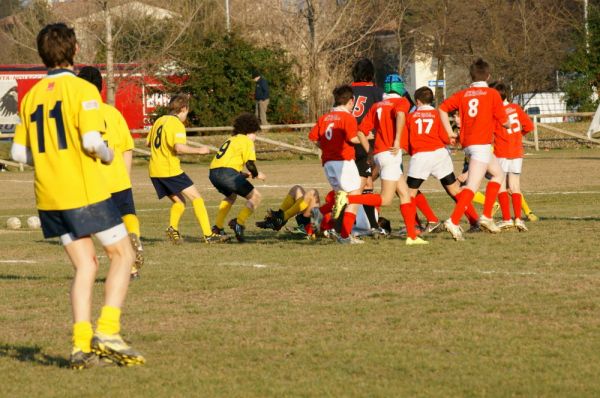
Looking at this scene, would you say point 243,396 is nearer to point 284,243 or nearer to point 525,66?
point 284,243

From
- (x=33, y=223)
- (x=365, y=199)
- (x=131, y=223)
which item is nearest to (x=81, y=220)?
(x=131, y=223)

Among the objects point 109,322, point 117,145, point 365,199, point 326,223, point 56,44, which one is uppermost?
point 56,44

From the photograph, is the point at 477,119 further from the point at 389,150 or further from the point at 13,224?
the point at 13,224

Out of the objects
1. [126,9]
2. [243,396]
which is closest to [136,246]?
[243,396]

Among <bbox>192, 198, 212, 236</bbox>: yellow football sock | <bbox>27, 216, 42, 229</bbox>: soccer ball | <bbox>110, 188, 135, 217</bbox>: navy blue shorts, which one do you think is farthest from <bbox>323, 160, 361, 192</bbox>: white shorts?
<bbox>27, 216, 42, 229</bbox>: soccer ball

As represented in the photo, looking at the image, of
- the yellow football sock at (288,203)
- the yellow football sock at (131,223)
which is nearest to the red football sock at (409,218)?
the yellow football sock at (288,203)

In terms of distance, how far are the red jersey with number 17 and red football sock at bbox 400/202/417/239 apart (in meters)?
0.84

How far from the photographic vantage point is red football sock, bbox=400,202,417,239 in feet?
42.3

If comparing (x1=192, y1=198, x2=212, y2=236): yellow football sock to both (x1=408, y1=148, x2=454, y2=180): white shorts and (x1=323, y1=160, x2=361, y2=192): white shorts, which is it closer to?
(x1=323, y1=160, x2=361, y2=192): white shorts

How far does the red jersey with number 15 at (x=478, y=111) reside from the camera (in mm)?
13266

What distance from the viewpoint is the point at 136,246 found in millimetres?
10977

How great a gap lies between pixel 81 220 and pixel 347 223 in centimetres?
662

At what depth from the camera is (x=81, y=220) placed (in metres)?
6.80

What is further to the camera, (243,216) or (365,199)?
(243,216)
